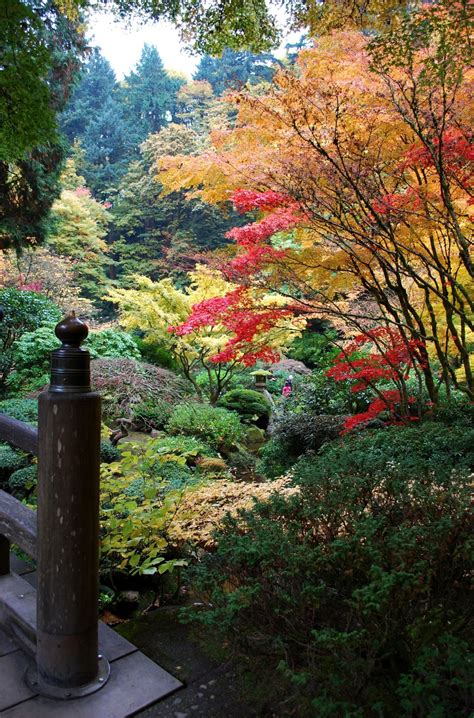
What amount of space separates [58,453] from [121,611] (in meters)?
1.45

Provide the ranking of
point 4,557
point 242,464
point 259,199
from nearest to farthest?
point 4,557 → point 259,199 → point 242,464

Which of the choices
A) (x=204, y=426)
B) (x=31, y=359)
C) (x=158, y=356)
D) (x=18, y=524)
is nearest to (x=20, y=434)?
(x=18, y=524)

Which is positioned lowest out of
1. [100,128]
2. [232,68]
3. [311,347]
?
[311,347]

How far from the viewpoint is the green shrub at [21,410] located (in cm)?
555

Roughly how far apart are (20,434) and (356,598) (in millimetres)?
1266

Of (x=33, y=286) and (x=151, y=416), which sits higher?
(x=33, y=286)

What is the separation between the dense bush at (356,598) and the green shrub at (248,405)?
8285 millimetres

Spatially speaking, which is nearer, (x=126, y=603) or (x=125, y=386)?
(x=126, y=603)

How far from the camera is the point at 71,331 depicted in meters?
1.45

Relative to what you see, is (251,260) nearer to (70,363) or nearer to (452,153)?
(452,153)

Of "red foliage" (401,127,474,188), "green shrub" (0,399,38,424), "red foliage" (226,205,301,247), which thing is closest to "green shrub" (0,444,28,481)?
"green shrub" (0,399,38,424)

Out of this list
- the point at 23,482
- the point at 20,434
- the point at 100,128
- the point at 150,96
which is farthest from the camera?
the point at 150,96

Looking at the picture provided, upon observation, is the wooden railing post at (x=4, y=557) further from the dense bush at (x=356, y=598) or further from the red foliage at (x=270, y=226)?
the red foliage at (x=270, y=226)

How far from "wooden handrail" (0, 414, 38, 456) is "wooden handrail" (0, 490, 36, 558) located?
21 cm
